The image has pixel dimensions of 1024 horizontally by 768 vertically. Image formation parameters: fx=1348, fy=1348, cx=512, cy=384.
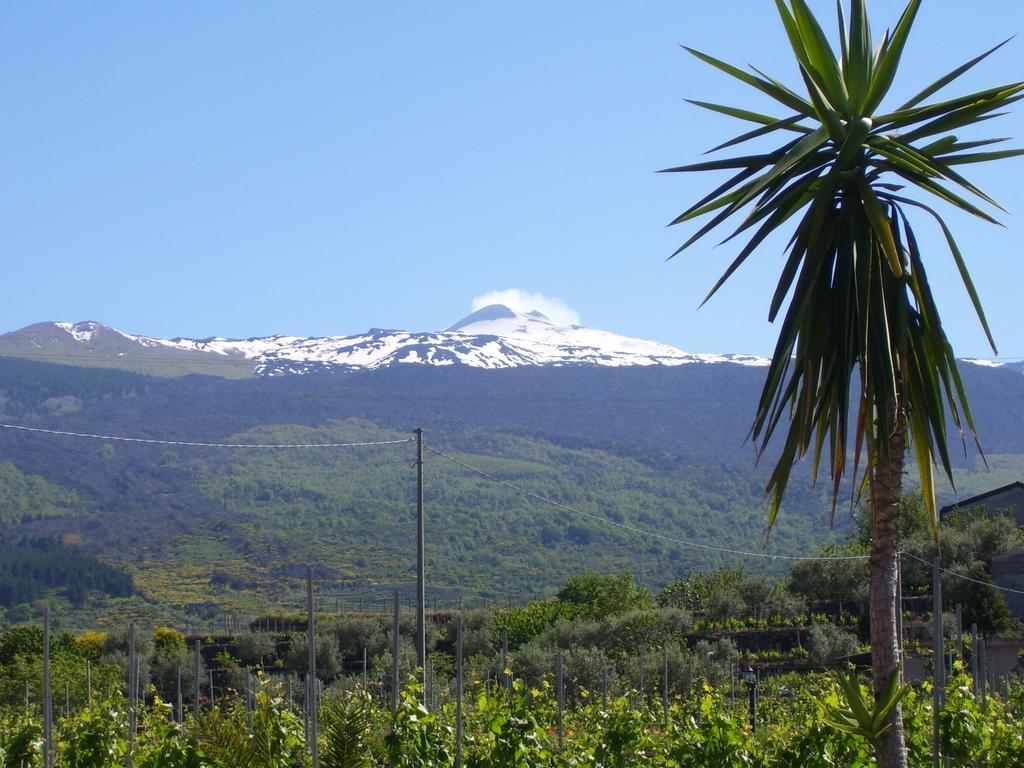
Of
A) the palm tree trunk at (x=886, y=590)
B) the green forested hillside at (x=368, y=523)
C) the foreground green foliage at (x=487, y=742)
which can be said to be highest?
the palm tree trunk at (x=886, y=590)

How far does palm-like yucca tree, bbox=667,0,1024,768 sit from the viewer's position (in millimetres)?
9992

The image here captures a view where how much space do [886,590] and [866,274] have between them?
233 centimetres

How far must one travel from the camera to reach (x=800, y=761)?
1503 centimetres

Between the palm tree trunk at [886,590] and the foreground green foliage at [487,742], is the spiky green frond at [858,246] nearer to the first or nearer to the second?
the palm tree trunk at [886,590]

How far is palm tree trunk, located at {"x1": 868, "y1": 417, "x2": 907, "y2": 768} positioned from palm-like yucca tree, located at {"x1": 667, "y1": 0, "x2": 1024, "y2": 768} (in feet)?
0.03

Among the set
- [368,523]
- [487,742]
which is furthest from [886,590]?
[368,523]

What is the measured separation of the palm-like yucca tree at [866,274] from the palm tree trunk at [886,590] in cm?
1

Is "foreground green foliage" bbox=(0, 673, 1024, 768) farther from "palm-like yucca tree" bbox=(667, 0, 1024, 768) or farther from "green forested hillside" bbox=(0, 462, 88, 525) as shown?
"green forested hillside" bbox=(0, 462, 88, 525)

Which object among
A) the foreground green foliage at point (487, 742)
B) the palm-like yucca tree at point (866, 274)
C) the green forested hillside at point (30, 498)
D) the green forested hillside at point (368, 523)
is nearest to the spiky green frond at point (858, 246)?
the palm-like yucca tree at point (866, 274)

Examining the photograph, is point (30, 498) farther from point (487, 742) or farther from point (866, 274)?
point (866, 274)

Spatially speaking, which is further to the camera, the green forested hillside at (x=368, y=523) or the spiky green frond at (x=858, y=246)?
the green forested hillside at (x=368, y=523)

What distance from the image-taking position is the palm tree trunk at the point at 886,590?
389 inches

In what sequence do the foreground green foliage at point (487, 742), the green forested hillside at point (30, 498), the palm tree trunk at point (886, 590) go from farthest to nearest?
the green forested hillside at point (30, 498), the foreground green foliage at point (487, 742), the palm tree trunk at point (886, 590)

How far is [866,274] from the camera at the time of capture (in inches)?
392
